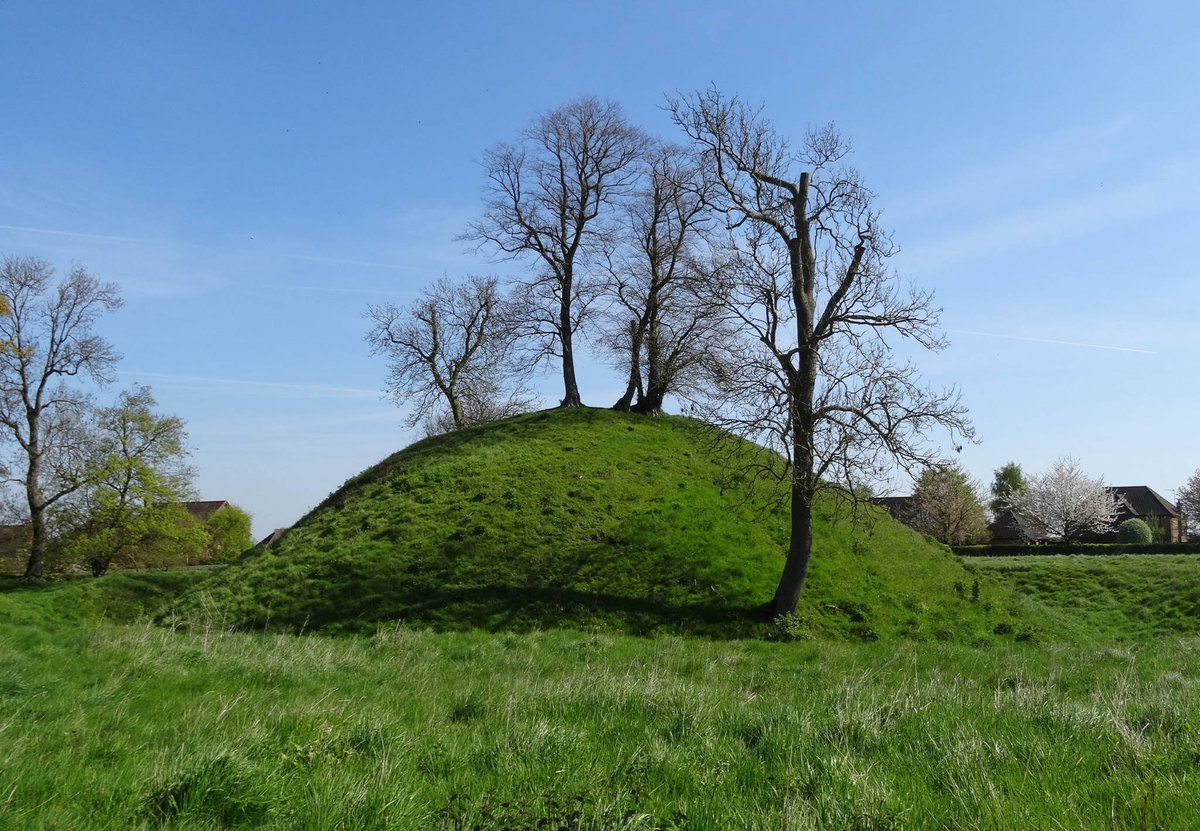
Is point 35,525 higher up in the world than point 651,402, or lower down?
lower down

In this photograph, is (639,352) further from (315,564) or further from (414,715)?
(414,715)

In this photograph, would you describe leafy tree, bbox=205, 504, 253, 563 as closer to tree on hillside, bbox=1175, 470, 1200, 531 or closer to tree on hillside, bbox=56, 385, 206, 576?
tree on hillside, bbox=56, 385, 206, 576

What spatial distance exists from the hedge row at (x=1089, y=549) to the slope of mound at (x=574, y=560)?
2484 centimetres

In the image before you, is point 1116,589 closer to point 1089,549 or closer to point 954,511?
point 1089,549

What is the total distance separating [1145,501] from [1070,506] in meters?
20.6

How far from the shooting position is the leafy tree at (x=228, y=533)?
70.5 metres

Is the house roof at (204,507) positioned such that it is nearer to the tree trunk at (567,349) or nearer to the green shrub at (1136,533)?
the tree trunk at (567,349)

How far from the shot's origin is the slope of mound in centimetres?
2059

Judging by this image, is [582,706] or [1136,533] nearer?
[582,706]

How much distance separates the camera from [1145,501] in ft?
267

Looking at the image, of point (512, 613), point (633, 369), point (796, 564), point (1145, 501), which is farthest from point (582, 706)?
point (1145, 501)

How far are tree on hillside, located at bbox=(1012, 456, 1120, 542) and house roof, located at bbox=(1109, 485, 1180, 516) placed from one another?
407 inches

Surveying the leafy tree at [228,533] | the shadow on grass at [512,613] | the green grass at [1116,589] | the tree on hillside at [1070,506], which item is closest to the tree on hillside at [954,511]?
the tree on hillside at [1070,506]

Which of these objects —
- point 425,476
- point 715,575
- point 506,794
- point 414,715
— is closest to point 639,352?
point 425,476
